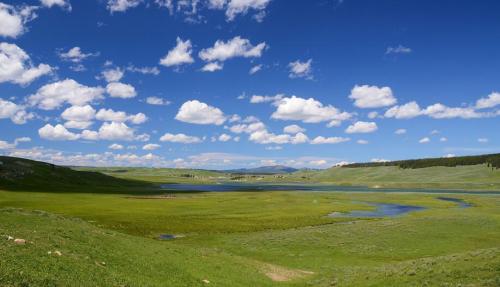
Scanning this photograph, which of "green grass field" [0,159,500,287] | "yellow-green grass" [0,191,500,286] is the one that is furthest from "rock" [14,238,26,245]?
"yellow-green grass" [0,191,500,286]

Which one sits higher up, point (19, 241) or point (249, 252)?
point (19, 241)

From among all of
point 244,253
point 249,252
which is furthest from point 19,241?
point 249,252

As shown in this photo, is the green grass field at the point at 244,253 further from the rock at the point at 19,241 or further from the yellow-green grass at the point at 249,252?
the rock at the point at 19,241

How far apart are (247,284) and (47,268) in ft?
49.2

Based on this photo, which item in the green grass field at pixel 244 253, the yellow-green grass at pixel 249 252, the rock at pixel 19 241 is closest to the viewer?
the green grass field at pixel 244 253

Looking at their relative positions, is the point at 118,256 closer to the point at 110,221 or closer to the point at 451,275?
the point at 451,275

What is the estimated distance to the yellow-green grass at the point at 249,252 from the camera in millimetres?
24406

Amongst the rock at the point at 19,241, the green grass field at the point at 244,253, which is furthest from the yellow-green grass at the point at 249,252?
the rock at the point at 19,241

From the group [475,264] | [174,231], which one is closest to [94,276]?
[475,264]

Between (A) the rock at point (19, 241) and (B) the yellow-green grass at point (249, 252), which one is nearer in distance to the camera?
(B) the yellow-green grass at point (249, 252)

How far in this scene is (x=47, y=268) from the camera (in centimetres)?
2166

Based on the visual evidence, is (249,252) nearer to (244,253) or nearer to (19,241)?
(244,253)

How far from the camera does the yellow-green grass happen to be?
80.1ft

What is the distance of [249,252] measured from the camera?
48781mm
